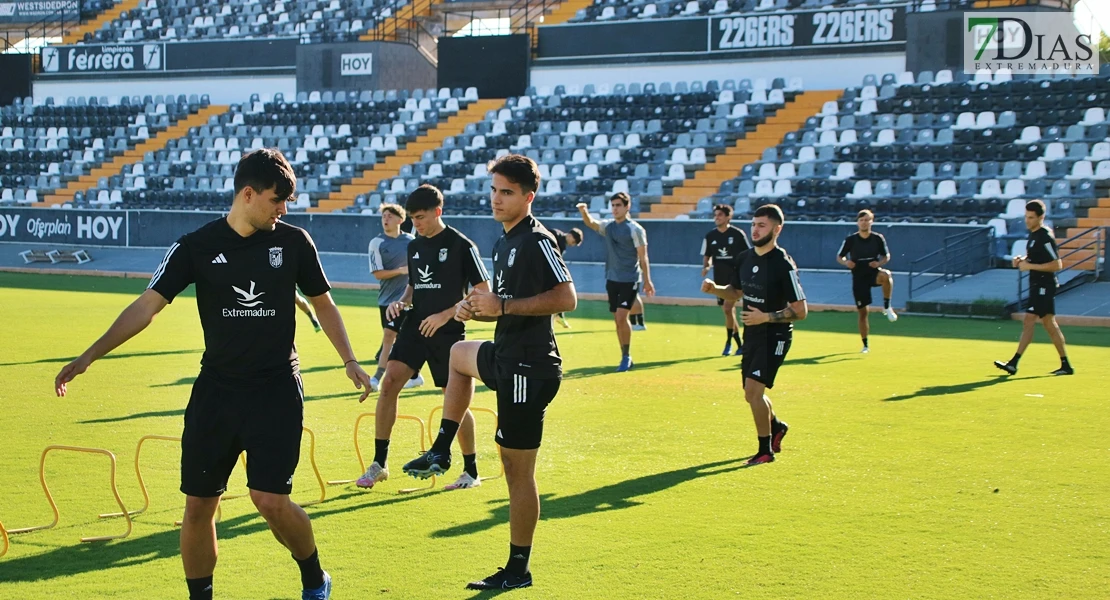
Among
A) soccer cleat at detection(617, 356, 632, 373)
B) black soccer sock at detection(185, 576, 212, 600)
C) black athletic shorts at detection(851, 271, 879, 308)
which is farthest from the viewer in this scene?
black athletic shorts at detection(851, 271, 879, 308)

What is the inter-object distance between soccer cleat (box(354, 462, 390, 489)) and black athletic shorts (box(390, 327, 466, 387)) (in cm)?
70

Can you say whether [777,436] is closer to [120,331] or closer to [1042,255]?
[120,331]

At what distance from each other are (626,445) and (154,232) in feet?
81.2

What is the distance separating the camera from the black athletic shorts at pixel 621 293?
49.2 feet

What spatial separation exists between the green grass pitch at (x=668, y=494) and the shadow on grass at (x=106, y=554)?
A: 0.02 metres

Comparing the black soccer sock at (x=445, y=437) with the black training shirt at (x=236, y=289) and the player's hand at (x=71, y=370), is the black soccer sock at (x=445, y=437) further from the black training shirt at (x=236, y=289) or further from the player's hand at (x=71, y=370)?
the player's hand at (x=71, y=370)

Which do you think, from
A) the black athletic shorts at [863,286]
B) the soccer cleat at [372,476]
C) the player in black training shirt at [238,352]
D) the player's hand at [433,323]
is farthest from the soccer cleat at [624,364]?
the player in black training shirt at [238,352]

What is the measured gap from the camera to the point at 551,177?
31.5m

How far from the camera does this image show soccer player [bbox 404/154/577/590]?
5.88m

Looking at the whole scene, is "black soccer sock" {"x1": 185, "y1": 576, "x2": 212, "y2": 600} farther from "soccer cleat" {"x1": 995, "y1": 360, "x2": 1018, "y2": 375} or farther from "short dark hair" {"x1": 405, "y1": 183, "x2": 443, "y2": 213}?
"soccer cleat" {"x1": 995, "y1": 360, "x2": 1018, "y2": 375}

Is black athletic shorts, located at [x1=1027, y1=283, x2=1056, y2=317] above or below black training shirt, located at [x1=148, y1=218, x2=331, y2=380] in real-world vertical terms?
below

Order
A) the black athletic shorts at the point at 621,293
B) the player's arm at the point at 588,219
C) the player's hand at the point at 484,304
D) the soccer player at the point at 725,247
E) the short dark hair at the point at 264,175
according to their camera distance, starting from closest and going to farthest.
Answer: the short dark hair at the point at 264,175 < the player's hand at the point at 484,304 < the player's arm at the point at 588,219 < the black athletic shorts at the point at 621,293 < the soccer player at the point at 725,247

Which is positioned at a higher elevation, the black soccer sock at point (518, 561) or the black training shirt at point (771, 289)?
the black training shirt at point (771, 289)

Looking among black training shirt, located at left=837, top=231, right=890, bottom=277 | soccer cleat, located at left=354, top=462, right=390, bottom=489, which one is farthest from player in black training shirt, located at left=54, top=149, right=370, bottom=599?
black training shirt, located at left=837, top=231, right=890, bottom=277
